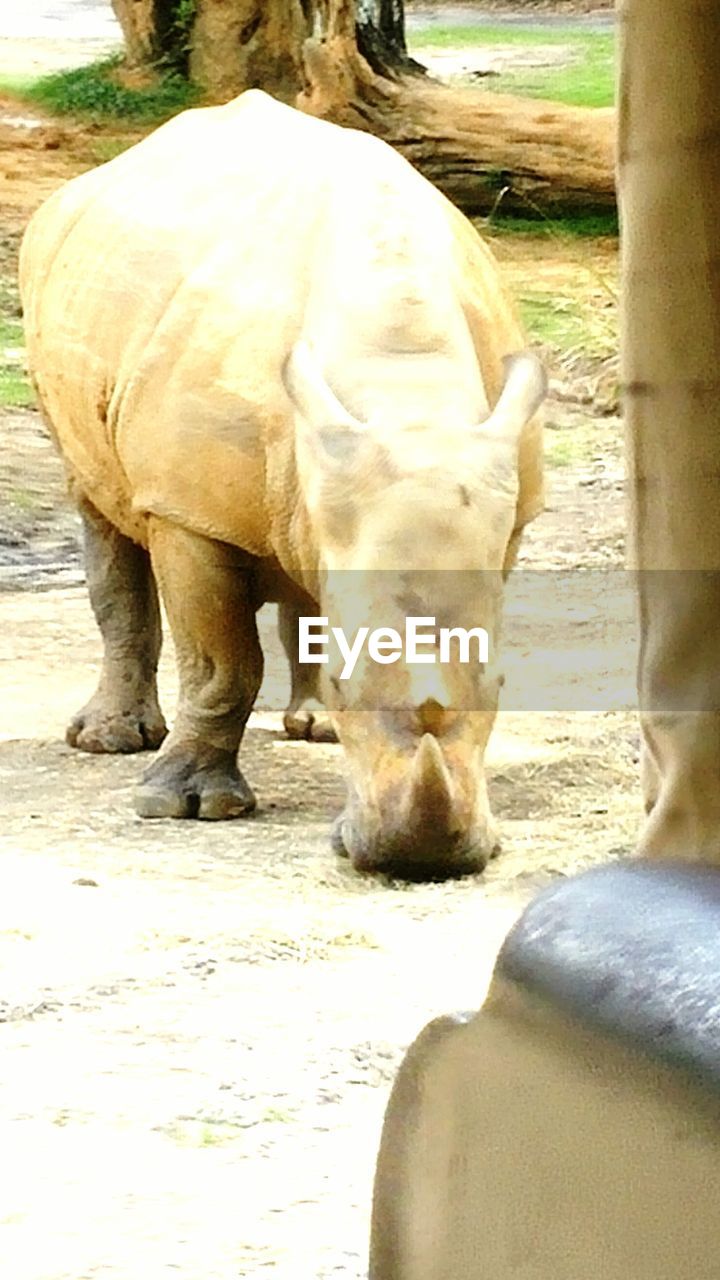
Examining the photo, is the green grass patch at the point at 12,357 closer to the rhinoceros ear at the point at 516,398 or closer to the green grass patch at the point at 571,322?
the green grass patch at the point at 571,322

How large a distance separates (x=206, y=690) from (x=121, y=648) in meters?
0.84

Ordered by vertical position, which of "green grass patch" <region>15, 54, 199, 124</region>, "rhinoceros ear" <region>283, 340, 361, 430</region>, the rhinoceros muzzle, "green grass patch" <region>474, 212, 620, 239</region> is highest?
"rhinoceros ear" <region>283, 340, 361, 430</region>

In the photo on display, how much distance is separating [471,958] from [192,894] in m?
0.71

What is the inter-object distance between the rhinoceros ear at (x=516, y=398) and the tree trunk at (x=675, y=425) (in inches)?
133

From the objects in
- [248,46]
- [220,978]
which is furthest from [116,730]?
[248,46]

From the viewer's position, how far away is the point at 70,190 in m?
6.55

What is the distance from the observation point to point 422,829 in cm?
485

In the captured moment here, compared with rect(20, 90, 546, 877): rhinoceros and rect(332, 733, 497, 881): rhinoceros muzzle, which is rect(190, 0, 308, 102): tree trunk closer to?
rect(20, 90, 546, 877): rhinoceros

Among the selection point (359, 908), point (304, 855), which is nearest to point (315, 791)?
point (304, 855)

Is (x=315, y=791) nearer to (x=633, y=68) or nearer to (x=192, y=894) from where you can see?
(x=192, y=894)

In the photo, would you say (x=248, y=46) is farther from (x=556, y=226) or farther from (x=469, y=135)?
(x=556, y=226)

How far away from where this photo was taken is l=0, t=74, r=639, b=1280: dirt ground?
3.21m

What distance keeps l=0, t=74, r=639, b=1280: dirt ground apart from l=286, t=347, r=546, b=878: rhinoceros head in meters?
0.16

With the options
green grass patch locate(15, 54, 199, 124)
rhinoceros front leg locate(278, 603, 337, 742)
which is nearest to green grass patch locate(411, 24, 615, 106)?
green grass patch locate(15, 54, 199, 124)
